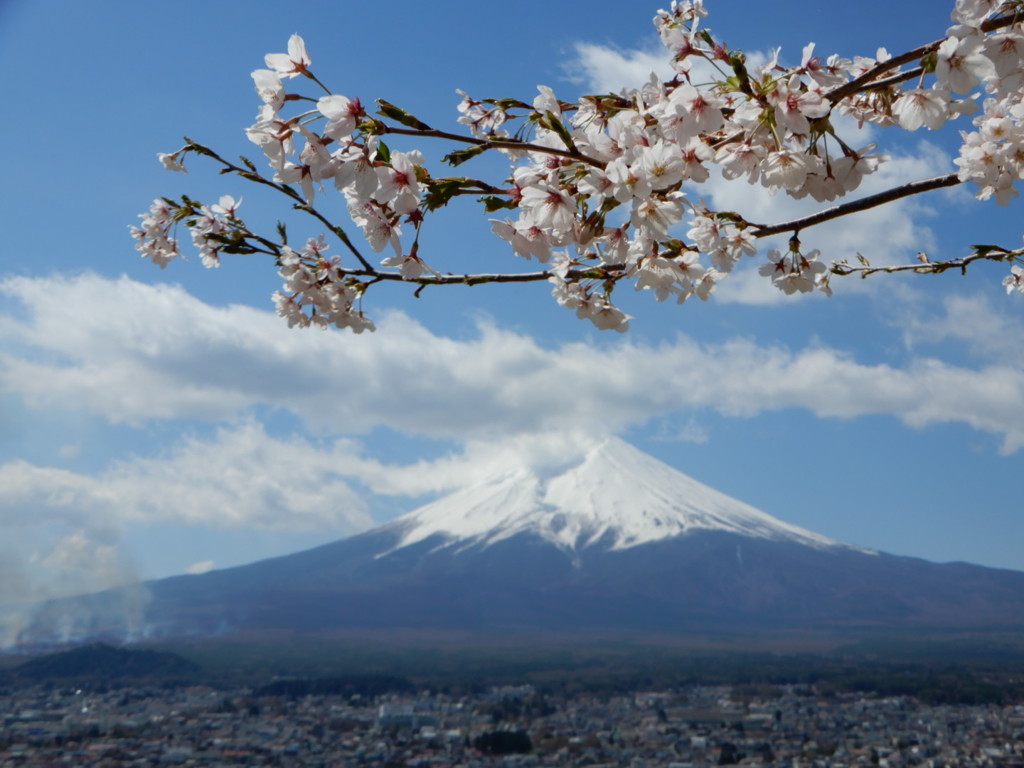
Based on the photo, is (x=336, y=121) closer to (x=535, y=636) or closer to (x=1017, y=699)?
(x=1017, y=699)

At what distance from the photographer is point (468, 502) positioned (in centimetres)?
13488

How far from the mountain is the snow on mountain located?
1.13 ft

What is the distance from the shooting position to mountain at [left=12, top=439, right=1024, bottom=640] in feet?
278

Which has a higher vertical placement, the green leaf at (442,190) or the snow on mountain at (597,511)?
the snow on mountain at (597,511)

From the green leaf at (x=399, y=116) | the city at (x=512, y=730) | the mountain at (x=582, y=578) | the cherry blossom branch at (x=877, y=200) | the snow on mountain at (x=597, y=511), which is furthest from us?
the snow on mountain at (x=597, y=511)

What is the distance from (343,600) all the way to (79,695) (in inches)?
2300

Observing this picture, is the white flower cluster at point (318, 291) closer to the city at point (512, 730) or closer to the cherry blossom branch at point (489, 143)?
the cherry blossom branch at point (489, 143)

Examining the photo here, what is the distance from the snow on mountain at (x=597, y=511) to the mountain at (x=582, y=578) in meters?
0.34

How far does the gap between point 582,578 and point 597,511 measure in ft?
71.2

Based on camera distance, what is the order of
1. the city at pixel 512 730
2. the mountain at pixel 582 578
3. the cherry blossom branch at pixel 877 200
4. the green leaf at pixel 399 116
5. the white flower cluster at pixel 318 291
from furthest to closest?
1. the mountain at pixel 582 578
2. the city at pixel 512 730
3. the white flower cluster at pixel 318 291
4. the cherry blossom branch at pixel 877 200
5. the green leaf at pixel 399 116

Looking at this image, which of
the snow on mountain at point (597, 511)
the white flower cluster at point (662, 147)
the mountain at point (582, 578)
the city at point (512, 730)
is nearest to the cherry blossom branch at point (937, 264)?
the white flower cluster at point (662, 147)

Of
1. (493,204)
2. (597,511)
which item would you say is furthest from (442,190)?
(597,511)

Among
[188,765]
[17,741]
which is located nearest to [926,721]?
[188,765]

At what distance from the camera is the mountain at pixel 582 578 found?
84688 millimetres
